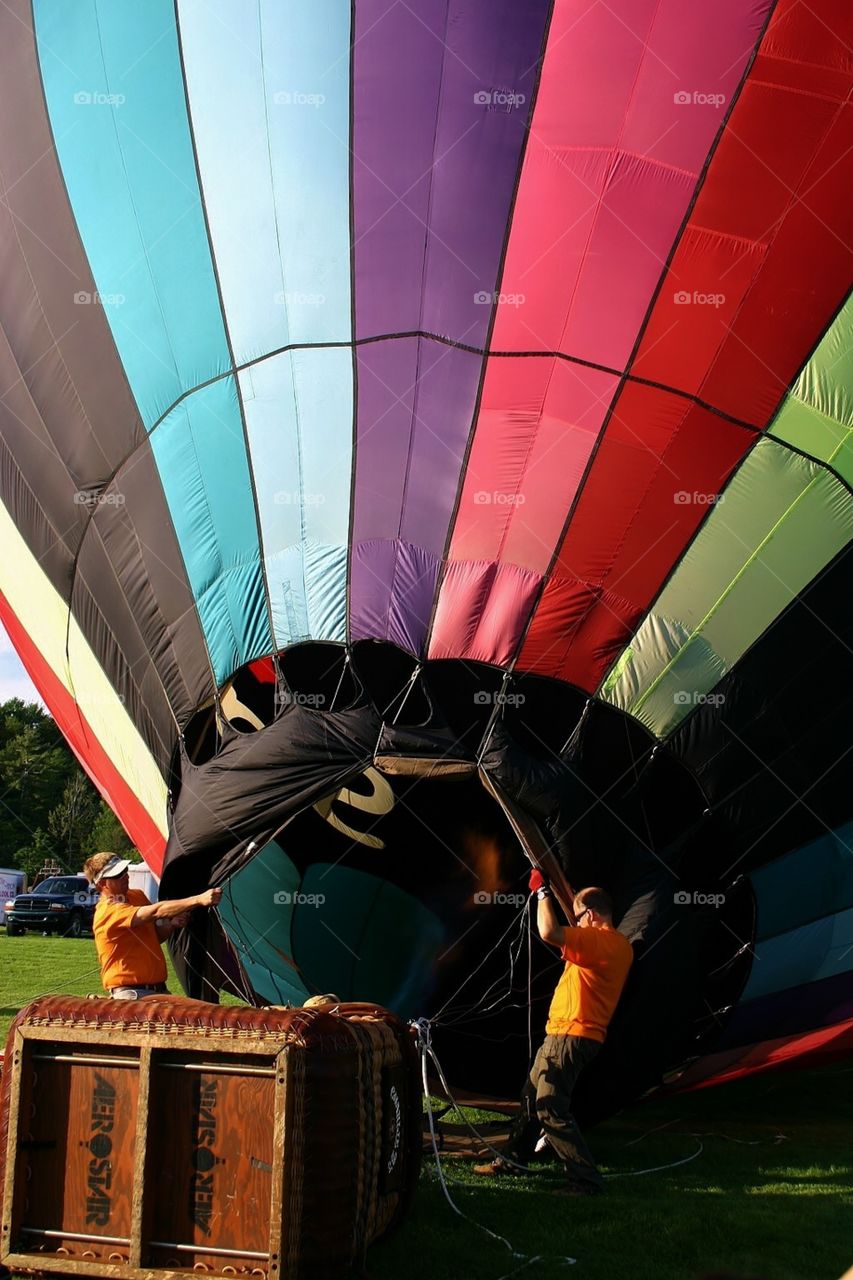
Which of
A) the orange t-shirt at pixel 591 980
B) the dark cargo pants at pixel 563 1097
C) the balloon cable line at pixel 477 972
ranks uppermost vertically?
the balloon cable line at pixel 477 972

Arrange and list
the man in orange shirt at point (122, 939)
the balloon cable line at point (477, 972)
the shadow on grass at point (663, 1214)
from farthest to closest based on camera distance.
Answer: the balloon cable line at point (477, 972) → the man in orange shirt at point (122, 939) → the shadow on grass at point (663, 1214)

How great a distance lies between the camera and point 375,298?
5152 mm

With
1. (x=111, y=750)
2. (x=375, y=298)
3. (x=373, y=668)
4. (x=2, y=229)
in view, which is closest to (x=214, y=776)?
(x=373, y=668)

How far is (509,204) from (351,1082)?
359 centimetres

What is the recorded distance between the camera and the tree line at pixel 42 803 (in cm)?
4491

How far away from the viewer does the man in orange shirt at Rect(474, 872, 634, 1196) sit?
13.8 feet

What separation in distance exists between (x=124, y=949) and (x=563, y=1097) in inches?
65.2

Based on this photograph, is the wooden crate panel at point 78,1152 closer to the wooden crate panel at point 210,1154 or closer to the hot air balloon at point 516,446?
the wooden crate panel at point 210,1154

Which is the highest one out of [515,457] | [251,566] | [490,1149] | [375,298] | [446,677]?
[375,298]

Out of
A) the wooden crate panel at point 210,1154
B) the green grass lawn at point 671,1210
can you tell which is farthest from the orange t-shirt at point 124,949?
the wooden crate panel at point 210,1154

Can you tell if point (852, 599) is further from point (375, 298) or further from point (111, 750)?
point (111, 750)

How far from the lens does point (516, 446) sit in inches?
197

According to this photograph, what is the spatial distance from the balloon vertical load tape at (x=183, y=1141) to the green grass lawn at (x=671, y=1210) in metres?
0.46

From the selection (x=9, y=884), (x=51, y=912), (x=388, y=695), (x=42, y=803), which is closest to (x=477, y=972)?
(x=388, y=695)
